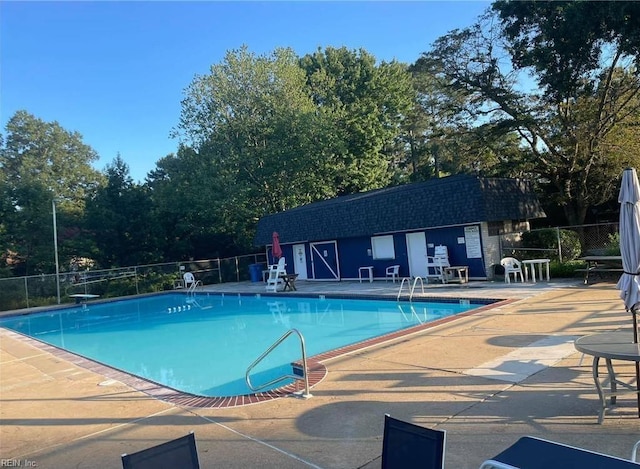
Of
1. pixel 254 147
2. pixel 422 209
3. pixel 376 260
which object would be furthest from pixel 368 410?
pixel 254 147

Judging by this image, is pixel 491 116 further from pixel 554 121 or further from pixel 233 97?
pixel 233 97

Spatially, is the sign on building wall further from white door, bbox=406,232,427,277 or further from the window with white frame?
the window with white frame

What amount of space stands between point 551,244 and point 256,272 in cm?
1534

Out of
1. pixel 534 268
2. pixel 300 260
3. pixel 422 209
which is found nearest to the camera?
pixel 534 268

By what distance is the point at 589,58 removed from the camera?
14.1 metres

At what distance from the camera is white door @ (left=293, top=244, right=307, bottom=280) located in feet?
77.7

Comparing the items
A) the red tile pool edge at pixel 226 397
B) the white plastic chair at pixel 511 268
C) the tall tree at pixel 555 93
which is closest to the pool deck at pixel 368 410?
the red tile pool edge at pixel 226 397

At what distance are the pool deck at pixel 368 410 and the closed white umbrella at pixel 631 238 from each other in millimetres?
1073

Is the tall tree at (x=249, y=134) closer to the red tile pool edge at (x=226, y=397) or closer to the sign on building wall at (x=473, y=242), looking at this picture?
the sign on building wall at (x=473, y=242)

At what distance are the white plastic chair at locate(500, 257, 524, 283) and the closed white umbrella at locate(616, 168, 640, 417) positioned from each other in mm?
10916

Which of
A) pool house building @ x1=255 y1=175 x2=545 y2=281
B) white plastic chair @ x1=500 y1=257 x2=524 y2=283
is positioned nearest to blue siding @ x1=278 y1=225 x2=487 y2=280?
pool house building @ x1=255 y1=175 x2=545 y2=281

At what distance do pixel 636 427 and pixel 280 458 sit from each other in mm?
3035

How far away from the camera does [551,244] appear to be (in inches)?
635

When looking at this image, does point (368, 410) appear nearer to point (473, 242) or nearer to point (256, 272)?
point (473, 242)
